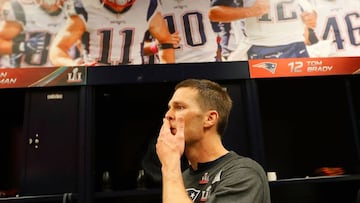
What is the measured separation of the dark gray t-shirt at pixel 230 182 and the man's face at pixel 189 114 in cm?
11

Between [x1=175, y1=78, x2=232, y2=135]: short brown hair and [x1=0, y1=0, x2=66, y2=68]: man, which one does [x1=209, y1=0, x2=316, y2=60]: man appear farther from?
[x1=0, y1=0, x2=66, y2=68]: man

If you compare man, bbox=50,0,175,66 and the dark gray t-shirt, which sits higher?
man, bbox=50,0,175,66

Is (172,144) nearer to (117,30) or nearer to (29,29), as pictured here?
(117,30)

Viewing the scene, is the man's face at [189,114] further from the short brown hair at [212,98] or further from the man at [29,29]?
the man at [29,29]

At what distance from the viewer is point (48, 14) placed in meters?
2.01

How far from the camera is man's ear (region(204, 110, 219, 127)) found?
1008 millimetres

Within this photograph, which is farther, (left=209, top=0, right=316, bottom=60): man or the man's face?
(left=209, top=0, right=316, bottom=60): man

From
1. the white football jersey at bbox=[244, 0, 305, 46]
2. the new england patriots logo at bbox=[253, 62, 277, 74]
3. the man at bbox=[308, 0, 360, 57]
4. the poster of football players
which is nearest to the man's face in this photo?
the new england patriots logo at bbox=[253, 62, 277, 74]

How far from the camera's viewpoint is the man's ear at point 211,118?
3.31ft

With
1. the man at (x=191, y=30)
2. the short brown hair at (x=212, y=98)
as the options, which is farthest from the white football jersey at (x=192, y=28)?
the short brown hair at (x=212, y=98)

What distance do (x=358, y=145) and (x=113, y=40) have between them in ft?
5.23

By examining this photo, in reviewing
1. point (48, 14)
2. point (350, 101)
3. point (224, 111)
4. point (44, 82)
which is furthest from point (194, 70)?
point (48, 14)

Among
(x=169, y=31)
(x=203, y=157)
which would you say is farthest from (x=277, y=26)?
(x=203, y=157)

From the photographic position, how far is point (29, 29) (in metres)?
1.97
